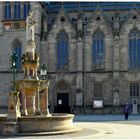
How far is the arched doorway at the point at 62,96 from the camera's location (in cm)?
6022

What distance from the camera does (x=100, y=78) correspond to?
196 ft

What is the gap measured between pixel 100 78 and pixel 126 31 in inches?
293

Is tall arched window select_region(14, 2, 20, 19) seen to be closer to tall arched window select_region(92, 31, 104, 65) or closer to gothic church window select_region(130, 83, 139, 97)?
tall arched window select_region(92, 31, 104, 65)

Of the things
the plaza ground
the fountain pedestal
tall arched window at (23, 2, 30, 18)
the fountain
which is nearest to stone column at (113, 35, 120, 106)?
tall arched window at (23, 2, 30, 18)

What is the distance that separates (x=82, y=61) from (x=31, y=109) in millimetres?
29603

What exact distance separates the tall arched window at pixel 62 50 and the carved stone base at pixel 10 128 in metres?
35.3

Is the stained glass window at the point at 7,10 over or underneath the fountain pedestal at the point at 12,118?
over

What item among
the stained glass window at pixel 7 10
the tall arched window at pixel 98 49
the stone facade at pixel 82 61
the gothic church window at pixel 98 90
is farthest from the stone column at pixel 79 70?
the stained glass window at pixel 7 10

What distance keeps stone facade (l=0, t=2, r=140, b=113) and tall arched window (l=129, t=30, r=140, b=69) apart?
679mm

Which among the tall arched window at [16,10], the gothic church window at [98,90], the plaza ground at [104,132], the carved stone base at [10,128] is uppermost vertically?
the tall arched window at [16,10]

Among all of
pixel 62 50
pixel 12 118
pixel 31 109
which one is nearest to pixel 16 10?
pixel 62 50

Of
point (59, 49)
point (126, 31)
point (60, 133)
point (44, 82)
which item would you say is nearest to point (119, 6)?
point (126, 31)

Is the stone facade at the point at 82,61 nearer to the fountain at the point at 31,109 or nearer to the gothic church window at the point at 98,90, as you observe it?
the gothic church window at the point at 98,90

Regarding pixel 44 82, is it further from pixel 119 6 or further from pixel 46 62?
pixel 119 6
